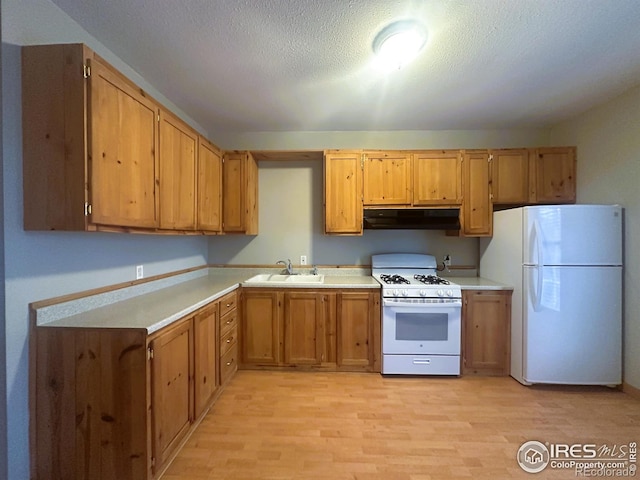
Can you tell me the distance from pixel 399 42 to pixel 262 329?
270 centimetres

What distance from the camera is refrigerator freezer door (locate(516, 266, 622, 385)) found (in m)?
2.40

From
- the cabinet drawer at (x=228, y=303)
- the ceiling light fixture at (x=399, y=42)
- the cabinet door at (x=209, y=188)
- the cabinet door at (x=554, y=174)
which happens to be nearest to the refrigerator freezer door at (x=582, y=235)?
the cabinet door at (x=554, y=174)

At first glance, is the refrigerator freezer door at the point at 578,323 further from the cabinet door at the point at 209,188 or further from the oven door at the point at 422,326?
the cabinet door at the point at 209,188

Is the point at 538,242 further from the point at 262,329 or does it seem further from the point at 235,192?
the point at 235,192

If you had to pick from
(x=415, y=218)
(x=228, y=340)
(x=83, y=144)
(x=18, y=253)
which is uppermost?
(x=83, y=144)

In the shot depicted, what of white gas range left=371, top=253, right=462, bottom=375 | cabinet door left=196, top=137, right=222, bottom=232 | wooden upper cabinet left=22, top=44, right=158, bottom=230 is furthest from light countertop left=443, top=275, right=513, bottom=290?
wooden upper cabinet left=22, top=44, right=158, bottom=230

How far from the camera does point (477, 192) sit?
2951 millimetres

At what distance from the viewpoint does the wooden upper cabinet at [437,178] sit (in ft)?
9.68

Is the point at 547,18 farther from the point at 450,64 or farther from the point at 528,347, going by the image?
the point at 528,347

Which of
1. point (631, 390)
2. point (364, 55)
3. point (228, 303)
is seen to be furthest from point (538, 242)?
point (228, 303)

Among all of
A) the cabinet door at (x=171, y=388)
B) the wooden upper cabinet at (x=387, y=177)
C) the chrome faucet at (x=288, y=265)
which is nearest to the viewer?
the cabinet door at (x=171, y=388)

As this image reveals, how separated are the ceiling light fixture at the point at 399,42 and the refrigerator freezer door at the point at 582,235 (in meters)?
1.83

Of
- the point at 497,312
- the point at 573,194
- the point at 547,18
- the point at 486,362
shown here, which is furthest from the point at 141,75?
the point at 573,194

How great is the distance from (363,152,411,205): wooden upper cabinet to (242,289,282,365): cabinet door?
152 centimetres
